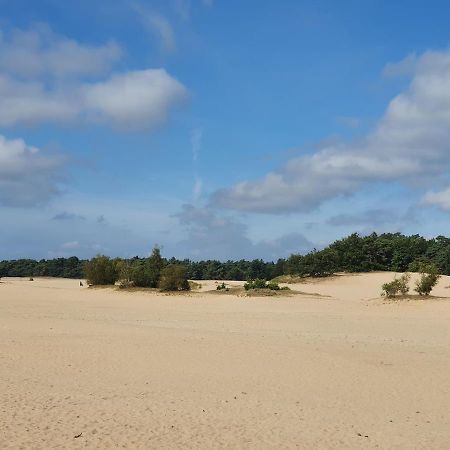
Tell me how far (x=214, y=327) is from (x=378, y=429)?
13862 mm

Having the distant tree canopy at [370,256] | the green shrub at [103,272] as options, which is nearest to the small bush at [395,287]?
the distant tree canopy at [370,256]

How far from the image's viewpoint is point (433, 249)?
67312mm

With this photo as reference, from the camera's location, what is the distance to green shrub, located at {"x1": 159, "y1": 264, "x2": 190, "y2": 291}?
1630 inches

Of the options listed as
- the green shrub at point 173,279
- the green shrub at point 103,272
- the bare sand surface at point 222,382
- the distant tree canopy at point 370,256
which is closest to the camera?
the bare sand surface at point 222,382

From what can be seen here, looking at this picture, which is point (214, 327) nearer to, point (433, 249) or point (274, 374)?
point (274, 374)

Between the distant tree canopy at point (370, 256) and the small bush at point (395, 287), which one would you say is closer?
the small bush at point (395, 287)

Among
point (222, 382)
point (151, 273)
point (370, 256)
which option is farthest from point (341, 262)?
point (222, 382)

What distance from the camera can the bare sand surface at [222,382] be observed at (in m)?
8.77

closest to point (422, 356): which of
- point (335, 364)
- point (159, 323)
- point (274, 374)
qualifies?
point (335, 364)

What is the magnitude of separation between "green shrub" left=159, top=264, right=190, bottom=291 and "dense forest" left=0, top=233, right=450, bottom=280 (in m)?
4.05

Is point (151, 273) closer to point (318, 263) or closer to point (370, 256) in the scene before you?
point (318, 263)

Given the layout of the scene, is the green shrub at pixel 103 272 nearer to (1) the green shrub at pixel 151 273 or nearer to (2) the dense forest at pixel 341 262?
(2) the dense forest at pixel 341 262

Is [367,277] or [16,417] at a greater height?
[367,277]

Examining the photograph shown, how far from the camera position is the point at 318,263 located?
2186 inches
